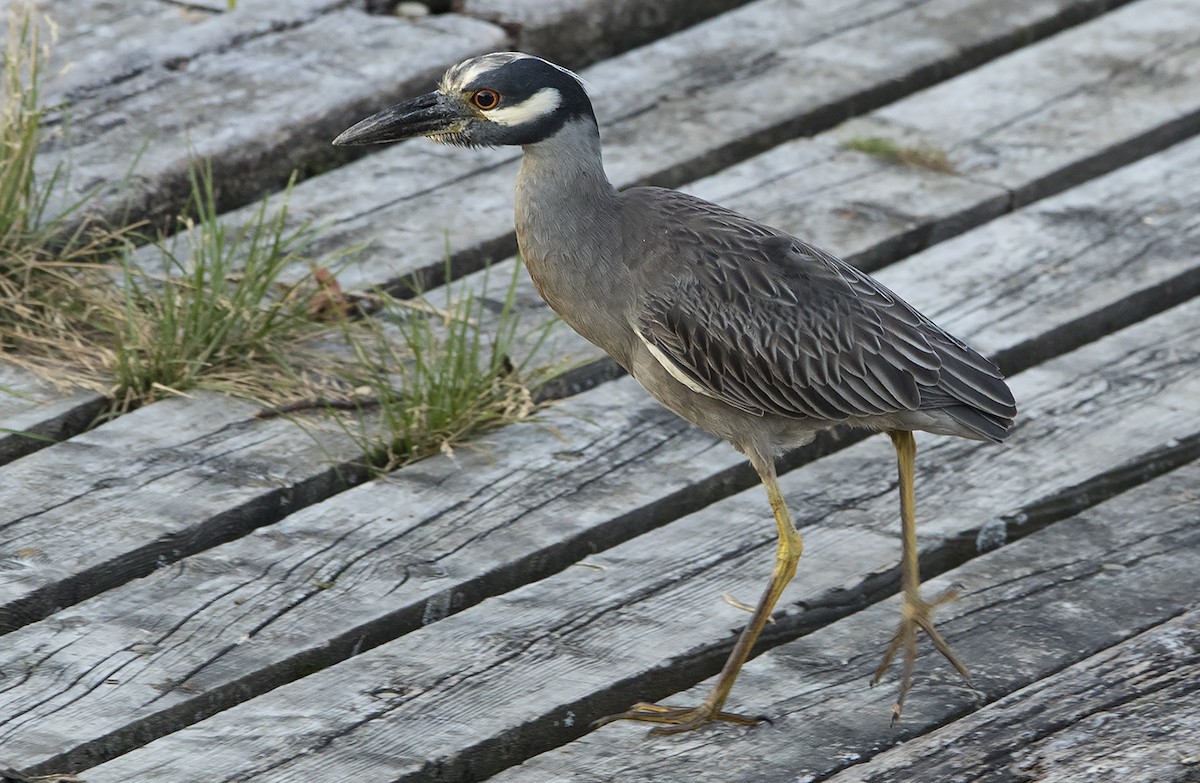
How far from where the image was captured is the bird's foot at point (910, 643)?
3477mm

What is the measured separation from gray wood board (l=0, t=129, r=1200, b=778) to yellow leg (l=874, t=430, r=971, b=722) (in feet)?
1.64

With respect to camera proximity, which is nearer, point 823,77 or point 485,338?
point 485,338

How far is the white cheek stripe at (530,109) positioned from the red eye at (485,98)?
0.02m

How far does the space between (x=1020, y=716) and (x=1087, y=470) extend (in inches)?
40.0

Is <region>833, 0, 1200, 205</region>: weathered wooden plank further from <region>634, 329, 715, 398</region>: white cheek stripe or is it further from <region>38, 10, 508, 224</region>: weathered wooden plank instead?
<region>634, 329, 715, 398</region>: white cheek stripe

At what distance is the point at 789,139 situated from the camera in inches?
226

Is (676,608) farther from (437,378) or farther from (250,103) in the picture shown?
(250,103)

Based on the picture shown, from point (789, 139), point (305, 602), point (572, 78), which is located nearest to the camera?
point (305, 602)

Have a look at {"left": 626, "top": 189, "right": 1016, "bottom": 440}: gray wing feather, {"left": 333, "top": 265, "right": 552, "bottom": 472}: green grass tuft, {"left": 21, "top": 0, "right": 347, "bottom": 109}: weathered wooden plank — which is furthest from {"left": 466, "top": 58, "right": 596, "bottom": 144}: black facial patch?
{"left": 21, "top": 0, "right": 347, "bottom": 109}: weathered wooden plank

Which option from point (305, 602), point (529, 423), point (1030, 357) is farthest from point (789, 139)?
point (305, 602)

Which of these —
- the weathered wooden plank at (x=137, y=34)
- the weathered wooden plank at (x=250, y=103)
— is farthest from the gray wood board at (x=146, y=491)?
the weathered wooden plank at (x=137, y=34)

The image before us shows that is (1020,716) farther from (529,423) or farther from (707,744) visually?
(529,423)

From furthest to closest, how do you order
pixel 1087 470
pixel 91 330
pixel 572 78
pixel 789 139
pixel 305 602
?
pixel 789 139, pixel 91 330, pixel 1087 470, pixel 572 78, pixel 305 602

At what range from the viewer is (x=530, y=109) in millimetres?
3900
